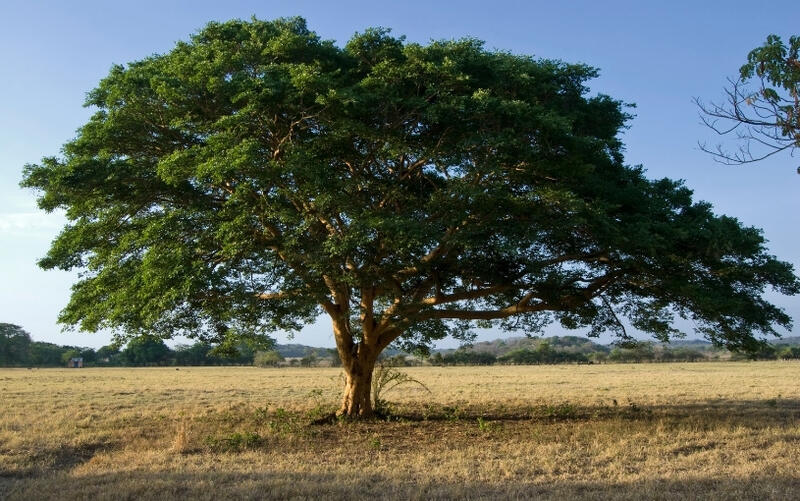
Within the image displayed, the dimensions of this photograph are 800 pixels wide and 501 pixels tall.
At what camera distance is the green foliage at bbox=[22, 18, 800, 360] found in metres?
12.0

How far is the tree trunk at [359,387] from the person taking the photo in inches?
660

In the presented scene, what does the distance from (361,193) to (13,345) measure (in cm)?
10170

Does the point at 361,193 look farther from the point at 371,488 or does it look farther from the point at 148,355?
the point at 148,355

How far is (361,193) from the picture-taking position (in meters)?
13.6

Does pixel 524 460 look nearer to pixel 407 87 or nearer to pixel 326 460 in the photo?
pixel 326 460

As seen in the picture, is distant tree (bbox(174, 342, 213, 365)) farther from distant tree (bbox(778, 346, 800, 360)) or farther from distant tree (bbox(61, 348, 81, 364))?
distant tree (bbox(778, 346, 800, 360))

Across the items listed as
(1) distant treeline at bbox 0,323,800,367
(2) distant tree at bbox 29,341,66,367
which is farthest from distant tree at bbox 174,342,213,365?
(2) distant tree at bbox 29,341,66,367

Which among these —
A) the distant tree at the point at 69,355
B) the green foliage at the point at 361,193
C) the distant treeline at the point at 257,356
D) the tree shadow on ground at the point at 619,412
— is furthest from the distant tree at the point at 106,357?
the green foliage at the point at 361,193

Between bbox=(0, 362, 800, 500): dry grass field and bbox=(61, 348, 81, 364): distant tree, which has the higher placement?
bbox=(61, 348, 81, 364): distant tree

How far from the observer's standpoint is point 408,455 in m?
11.4

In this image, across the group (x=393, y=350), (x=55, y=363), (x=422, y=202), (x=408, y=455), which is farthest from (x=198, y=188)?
(x=55, y=363)

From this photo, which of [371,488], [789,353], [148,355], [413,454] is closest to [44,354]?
[148,355]

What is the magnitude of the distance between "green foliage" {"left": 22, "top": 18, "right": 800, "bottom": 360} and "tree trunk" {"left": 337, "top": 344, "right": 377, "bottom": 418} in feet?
5.25

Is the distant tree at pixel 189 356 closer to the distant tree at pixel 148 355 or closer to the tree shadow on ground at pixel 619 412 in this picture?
the distant tree at pixel 148 355
